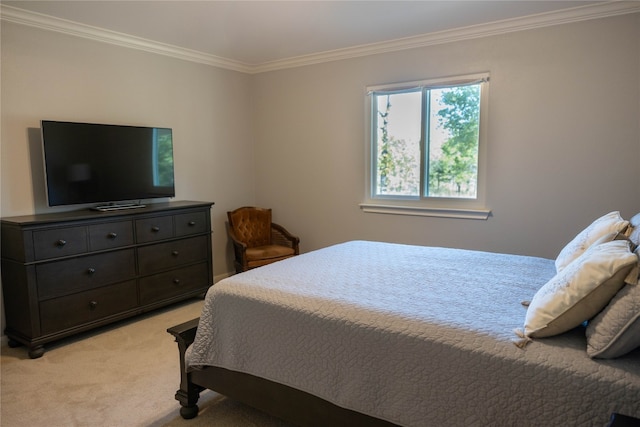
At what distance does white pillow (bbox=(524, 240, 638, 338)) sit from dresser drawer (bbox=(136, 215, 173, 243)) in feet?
9.92

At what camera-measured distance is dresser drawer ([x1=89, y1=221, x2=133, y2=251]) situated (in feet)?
10.6

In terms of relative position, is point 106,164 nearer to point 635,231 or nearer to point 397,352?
point 397,352

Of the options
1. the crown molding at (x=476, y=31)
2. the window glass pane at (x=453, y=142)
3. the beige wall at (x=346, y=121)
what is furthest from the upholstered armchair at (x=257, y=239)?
the crown molding at (x=476, y=31)

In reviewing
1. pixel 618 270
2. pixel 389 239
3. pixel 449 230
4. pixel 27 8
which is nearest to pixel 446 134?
pixel 449 230

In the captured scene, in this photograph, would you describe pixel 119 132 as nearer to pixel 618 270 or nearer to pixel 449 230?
pixel 449 230

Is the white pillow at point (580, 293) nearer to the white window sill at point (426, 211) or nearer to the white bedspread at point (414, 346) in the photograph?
the white bedspread at point (414, 346)

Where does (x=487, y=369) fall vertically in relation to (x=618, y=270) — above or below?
below

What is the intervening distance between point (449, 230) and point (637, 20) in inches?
83.3

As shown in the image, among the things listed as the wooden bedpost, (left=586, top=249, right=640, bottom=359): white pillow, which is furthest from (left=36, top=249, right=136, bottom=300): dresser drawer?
(left=586, top=249, right=640, bottom=359): white pillow

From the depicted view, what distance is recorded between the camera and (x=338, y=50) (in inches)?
171

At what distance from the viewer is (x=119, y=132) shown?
363cm

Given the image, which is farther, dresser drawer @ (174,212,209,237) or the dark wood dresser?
dresser drawer @ (174,212,209,237)

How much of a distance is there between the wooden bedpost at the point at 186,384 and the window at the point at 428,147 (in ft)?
8.46

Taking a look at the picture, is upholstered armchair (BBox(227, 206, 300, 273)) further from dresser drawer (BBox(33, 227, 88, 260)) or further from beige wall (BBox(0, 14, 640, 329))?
dresser drawer (BBox(33, 227, 88, 260))
